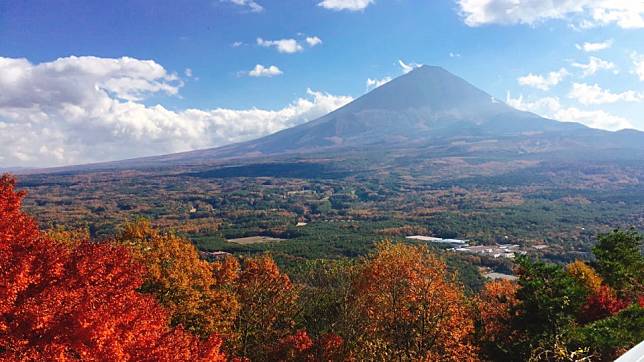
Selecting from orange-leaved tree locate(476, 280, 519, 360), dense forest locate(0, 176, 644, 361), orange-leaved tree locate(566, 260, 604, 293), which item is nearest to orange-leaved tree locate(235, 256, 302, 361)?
dense forest locate(0, 176, 644, 361)

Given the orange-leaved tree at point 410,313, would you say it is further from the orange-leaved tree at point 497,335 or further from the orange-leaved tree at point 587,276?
the orange-leaved tree at point 587,276

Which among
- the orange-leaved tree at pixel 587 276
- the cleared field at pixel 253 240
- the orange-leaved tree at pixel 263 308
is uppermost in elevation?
the orange-leaved tree at pixel 263 308

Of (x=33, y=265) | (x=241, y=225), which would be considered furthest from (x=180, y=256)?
(x=241, y=225)

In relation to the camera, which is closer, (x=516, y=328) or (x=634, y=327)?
(x=634, y=327)

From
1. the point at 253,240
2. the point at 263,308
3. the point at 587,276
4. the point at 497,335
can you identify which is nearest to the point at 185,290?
the point at 263,308

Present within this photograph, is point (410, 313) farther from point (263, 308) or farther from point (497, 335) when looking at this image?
point (263, 308)

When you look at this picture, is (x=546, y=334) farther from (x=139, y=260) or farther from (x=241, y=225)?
(x=241, y=225)

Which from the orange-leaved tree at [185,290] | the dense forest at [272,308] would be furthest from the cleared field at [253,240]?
the orange-leaved tree at [185,290]
